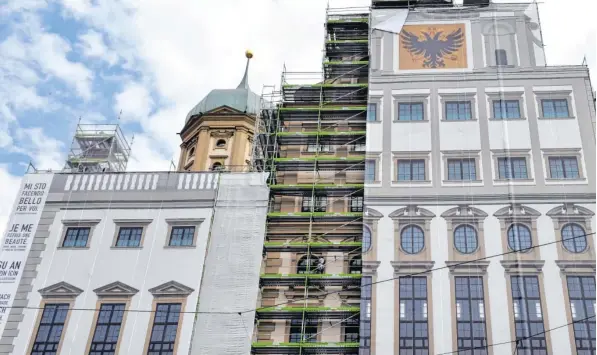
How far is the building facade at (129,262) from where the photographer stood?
100ft

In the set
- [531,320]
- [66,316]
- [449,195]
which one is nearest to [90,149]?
[66,316]

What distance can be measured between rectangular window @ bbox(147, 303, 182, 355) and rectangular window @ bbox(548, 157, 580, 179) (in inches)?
670

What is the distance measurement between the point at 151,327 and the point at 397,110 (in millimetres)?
15045

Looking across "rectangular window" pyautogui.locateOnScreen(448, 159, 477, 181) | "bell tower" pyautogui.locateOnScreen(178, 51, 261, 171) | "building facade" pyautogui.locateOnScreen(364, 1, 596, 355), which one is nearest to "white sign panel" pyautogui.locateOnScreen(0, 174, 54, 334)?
"bell tower" pyautogui.locateOnScreen(178, 51, 261, 171)

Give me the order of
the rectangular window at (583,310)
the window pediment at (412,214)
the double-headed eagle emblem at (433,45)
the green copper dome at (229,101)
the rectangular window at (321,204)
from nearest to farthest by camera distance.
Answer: the rectangular window at (583,310) < the window pediment at (412,214) < the rectangular window at (321,204) < the double-headed eagle emblem at (433,45) < the green copper dome at (229,101)

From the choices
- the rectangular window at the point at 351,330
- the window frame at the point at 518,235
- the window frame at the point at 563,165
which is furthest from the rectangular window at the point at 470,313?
the window frame at the point at 563,165

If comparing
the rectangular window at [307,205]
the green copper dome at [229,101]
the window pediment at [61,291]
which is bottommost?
the window pediment at [61,291]

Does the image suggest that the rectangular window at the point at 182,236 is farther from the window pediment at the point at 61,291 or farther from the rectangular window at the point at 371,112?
the rectangular window at the point at 371,112

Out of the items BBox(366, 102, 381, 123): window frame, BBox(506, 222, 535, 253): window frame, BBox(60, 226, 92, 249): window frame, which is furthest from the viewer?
BBox(366, 102, 381, 123): window frame

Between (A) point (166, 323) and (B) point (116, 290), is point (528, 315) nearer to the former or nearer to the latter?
(A) point (166, 323)

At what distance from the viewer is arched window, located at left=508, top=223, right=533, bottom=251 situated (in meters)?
30.3

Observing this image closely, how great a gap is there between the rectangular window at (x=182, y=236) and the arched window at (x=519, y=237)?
13.6 meters

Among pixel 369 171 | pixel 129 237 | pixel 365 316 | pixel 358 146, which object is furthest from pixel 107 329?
pixel 358 146

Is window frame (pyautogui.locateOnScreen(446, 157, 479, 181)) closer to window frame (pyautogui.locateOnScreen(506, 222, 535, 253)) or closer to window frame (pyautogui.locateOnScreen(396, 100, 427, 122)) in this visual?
window frame (pyautogui.locateOnScreen(396, 100, 427, 122))
